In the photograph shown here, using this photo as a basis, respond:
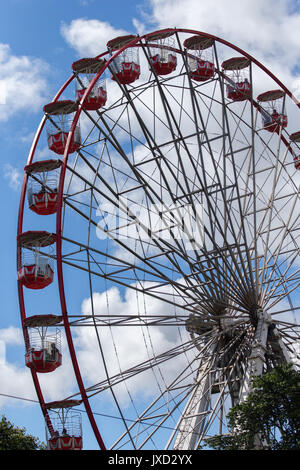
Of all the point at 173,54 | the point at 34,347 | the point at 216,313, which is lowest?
the point at 34,347

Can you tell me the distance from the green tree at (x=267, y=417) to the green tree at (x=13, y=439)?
535 cm

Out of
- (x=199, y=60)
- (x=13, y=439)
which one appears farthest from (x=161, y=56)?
(x=13, y=439)

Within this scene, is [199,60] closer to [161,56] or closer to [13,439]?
[161,56]

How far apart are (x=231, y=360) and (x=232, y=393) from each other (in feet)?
3.50

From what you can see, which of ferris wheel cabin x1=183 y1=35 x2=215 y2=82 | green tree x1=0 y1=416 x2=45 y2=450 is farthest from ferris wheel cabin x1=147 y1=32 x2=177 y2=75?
green tree x1=0 y1=416 x2=45 y2=450

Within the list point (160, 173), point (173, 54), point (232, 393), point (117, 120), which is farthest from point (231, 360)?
point (173, 54)

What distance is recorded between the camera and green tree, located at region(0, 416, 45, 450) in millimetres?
22969

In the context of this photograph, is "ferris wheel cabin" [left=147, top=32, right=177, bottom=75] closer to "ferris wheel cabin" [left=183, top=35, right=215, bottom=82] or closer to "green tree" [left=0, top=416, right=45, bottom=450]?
"ferris wheel cabin" [left=183, top=35, right=215, bottom=82]

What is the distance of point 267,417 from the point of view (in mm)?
21156

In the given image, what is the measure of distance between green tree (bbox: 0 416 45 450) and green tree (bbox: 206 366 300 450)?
211 inches

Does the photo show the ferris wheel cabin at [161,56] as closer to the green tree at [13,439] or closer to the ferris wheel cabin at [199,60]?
the ferris wheel cabin at [199,60]

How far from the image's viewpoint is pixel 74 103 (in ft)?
83.7
